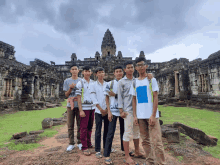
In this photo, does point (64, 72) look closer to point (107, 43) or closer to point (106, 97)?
point (107, 43)

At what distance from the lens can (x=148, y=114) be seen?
2.63 metres

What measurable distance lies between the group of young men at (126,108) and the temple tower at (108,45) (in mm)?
37709

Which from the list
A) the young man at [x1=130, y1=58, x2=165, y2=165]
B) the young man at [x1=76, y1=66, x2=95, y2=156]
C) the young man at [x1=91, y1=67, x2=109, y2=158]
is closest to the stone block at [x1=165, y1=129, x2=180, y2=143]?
the young man at [x1=130, y1=58, x2=165, y2=165]

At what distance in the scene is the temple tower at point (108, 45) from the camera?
40312mm

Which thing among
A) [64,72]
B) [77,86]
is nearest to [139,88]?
[77,86]

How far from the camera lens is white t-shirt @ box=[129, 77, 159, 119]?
264cm

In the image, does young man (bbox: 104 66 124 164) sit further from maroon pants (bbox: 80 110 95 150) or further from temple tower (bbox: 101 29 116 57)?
temple tower (bbox: 101 29 116 57)

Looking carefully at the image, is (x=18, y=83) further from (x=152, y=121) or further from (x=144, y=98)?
(x=152, y=121)

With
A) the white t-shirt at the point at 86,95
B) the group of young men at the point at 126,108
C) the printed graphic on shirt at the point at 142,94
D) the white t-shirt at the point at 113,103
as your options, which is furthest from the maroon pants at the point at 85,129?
the printed graphic on shirt at the point at 142,94

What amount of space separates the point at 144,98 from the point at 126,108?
45 centimetres

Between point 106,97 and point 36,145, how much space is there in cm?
275

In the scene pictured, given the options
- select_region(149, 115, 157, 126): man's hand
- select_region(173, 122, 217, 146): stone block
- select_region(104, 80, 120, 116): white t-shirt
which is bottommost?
select_region(173, 122, 217, 146): stone block

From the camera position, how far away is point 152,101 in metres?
2.66

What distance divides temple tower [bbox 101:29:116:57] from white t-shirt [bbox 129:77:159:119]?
126 ft
